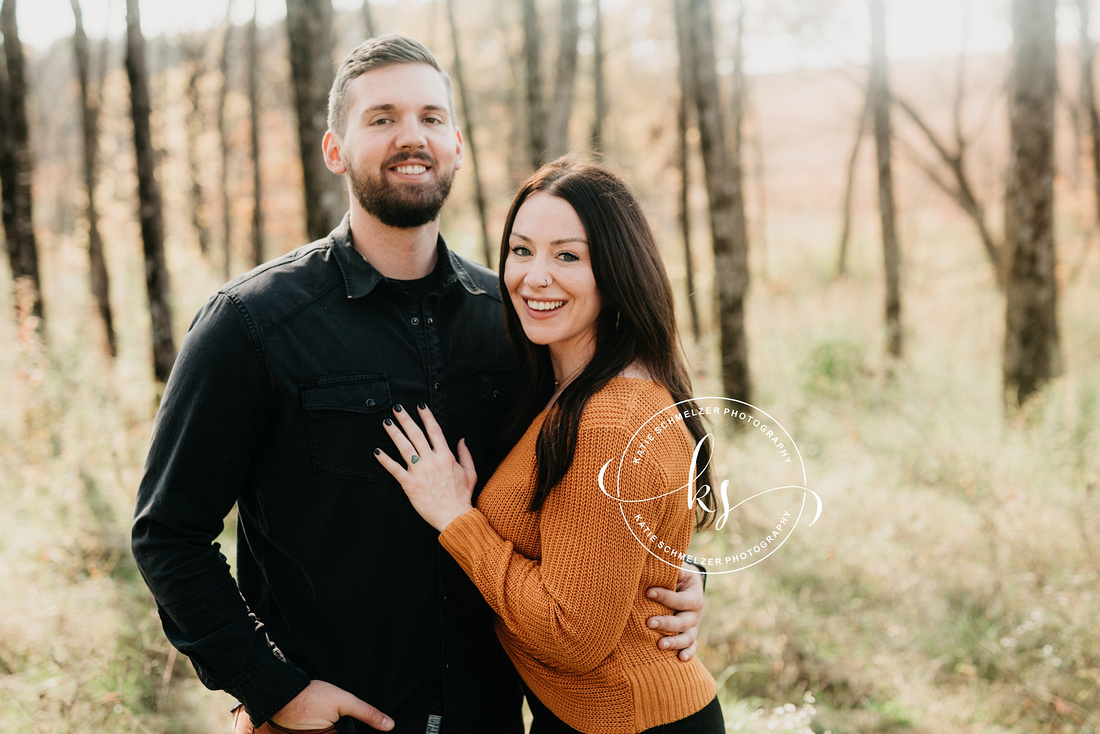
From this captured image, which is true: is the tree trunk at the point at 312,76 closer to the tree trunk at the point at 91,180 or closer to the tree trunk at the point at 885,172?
the tree trunk at the point at 91,180

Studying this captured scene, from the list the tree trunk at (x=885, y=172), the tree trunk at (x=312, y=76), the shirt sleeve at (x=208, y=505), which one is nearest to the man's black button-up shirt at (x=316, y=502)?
the shirt sleeve at (x=208, y=505)

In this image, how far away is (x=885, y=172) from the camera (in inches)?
452

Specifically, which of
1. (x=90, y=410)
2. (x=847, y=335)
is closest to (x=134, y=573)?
(x=90, y=410)

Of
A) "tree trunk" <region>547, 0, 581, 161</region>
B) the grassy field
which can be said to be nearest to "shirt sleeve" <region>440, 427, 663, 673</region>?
the grassy field

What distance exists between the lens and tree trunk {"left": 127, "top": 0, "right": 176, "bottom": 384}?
7.14m

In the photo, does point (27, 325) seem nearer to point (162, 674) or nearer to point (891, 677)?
point (162, 674)

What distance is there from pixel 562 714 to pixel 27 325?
672 centimetres

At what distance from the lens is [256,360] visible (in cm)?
206

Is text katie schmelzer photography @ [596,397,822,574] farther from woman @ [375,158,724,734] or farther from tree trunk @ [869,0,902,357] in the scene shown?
tree trunk @ [869,0,902,357]

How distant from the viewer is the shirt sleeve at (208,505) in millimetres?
1974

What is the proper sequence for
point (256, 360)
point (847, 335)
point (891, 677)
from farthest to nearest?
1. point (847, 335)
2. point (891, 677)
3. point (256, 360)

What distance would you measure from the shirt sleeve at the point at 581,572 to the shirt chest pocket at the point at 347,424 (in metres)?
0.51

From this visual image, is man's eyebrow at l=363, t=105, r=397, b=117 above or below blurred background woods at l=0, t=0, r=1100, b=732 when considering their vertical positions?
above

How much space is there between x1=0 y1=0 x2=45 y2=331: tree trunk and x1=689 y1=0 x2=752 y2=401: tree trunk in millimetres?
8607
